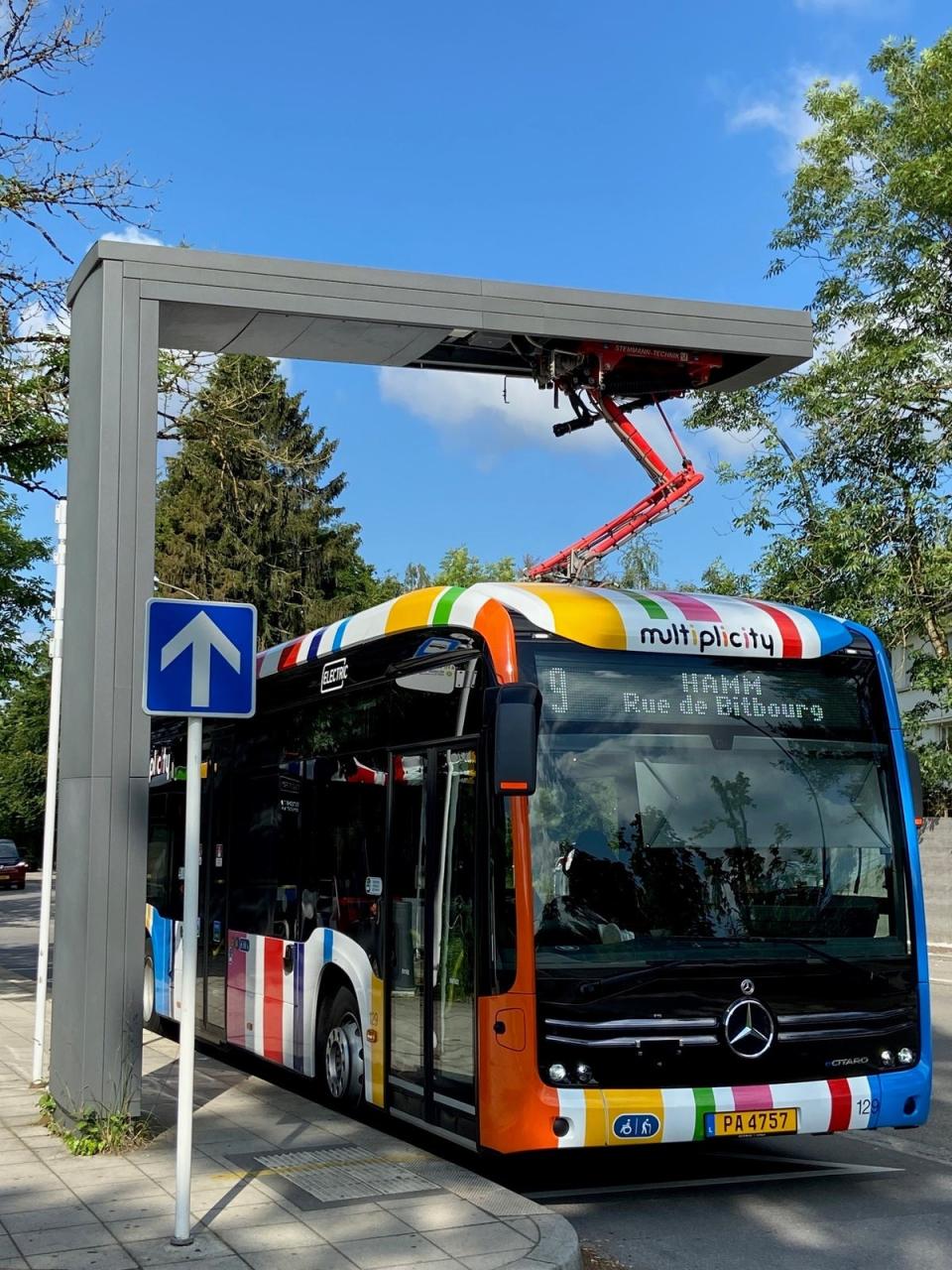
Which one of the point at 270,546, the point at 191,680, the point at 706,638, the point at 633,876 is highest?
the point at 270,546

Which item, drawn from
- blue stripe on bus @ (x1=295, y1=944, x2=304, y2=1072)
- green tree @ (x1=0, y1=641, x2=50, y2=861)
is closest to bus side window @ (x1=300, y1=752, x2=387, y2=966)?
blue stripe on bus @ (x1=295, y1=944, x2=304, y2=1072)

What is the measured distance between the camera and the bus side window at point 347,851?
29.4ft

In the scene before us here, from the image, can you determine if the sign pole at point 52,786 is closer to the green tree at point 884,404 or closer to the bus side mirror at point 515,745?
the bus side mirror at point 515,745

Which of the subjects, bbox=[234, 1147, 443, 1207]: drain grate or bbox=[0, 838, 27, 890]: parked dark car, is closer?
bbox=[234, 1147, 443, 1207]: drain grate

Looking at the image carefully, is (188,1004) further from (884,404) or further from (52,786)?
(884,404)

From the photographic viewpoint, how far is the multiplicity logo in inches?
310

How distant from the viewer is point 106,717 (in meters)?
8.22

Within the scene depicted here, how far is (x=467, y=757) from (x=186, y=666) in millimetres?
1895

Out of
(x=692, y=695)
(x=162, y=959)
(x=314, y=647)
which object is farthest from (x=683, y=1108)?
(x=162, y=959)

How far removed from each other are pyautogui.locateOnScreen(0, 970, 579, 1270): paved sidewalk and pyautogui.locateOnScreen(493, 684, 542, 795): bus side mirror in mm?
1930

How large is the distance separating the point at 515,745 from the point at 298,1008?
389cm

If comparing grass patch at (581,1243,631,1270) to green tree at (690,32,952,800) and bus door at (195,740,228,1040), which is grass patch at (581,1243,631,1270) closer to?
bus door at (195,740,228,1040)

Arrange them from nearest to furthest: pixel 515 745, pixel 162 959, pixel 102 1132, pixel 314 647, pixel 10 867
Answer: pixel 515 745 < pixel 102 1132 < pixel 314 647 < pixel 162 959 < pixel 10 867

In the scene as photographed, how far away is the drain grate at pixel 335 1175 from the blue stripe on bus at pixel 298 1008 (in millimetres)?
1963
